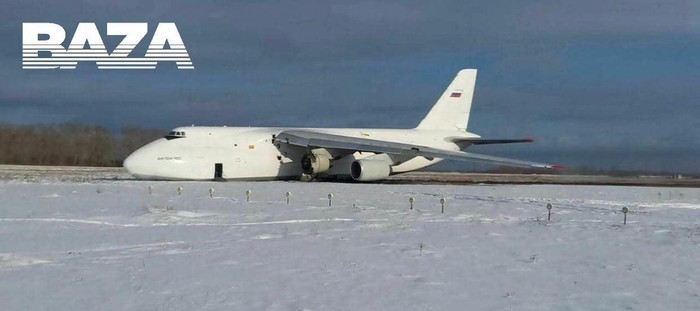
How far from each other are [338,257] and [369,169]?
81.1 feet

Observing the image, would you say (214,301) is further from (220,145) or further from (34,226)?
(220,145)

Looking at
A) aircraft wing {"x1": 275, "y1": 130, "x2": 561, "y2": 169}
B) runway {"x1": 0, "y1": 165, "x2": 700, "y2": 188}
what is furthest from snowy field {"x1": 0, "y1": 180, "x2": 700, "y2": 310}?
runway {"x1": 0, "y1": 165, "x2": 700, "y2": 188}

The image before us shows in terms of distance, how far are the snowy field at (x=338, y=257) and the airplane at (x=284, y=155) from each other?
38.3 ft

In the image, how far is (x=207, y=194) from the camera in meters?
26.1

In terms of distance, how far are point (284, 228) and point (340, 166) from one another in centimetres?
2260

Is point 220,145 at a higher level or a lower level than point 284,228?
higher

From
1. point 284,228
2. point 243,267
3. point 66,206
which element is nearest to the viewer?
point 243,267

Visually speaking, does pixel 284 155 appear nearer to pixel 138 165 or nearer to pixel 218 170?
pixel 218 170

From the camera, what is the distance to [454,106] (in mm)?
45812

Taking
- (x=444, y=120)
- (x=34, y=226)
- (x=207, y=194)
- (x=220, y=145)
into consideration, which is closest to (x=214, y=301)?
(x=34, y=226)

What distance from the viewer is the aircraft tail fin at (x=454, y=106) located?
149ft

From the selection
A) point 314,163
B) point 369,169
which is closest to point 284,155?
point 314,163

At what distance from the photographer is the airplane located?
34.4m

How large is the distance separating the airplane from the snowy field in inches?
460
